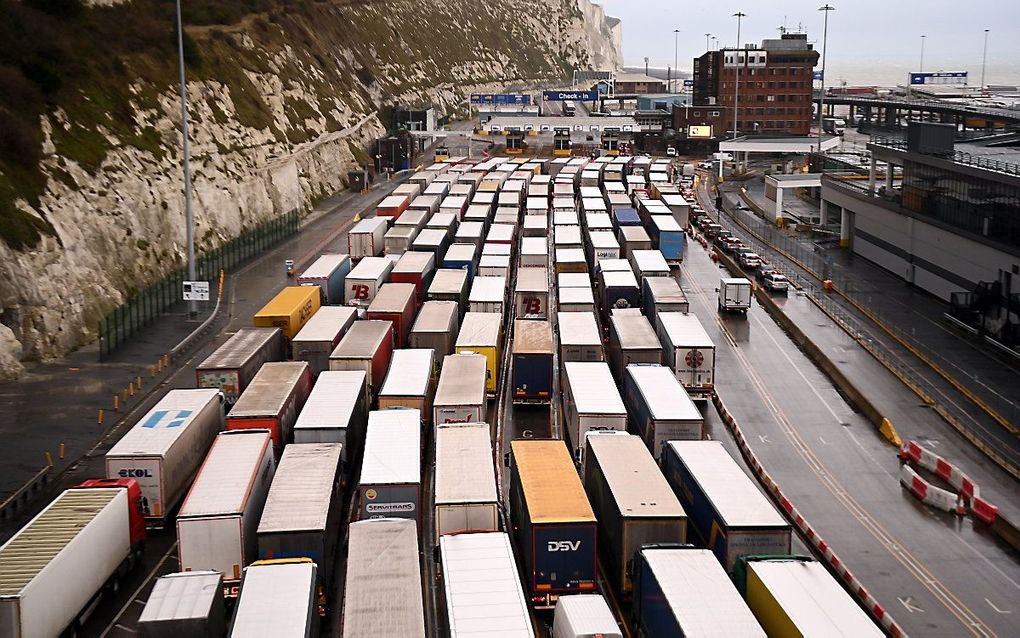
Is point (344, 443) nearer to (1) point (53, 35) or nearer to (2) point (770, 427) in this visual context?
(2) point (770, 427)

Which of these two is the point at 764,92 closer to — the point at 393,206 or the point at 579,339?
the point at 393,206

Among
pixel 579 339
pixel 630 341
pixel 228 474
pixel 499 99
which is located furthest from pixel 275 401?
pixel 499 99

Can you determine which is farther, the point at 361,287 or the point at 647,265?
the point at 647,265

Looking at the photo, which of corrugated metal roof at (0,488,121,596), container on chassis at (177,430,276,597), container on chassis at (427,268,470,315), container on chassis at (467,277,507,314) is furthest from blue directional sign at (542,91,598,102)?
corrugated metal roof at (0,488,121,596)

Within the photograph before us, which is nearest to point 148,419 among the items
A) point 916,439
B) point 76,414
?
point 76,414

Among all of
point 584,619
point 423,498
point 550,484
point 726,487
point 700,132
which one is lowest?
point 423,498

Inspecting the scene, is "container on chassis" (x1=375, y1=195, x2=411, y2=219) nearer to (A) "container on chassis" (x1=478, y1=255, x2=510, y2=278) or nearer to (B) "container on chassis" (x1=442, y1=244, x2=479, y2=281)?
(B) "container on chassis" (x1=442, y1=244, x2=479, y2=281)
